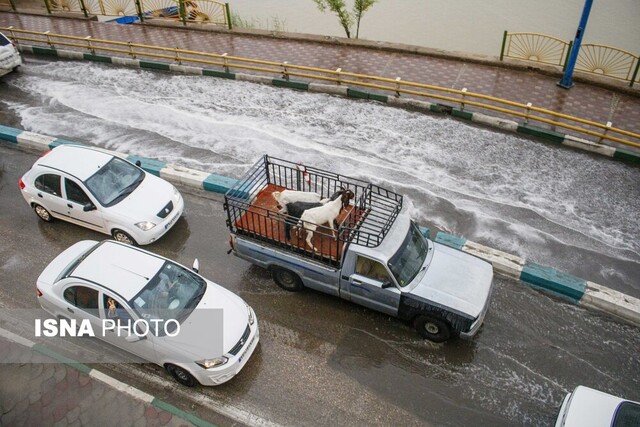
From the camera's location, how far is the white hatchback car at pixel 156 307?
7340mm

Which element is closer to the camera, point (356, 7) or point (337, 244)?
point (337, 244)

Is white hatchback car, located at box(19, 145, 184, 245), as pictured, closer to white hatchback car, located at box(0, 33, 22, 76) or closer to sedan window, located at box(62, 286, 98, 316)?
sedan window, located at box(62, 286, 98, 316)

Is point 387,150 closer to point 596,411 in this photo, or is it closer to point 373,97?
point 373,97

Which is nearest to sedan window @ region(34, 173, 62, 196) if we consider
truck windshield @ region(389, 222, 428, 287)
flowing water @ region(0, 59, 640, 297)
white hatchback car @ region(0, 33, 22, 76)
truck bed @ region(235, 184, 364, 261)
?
flowing water @ region(0, 59, 640, 297)

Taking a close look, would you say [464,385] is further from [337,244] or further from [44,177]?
[44,177]

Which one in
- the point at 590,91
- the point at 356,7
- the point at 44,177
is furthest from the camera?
the point at 356,7

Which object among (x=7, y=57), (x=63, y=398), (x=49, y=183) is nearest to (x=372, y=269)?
(x=63, y=398)

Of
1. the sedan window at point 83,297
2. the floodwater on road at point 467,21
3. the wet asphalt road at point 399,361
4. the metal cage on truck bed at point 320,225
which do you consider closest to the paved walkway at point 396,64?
the floodwater on road at point 467,21

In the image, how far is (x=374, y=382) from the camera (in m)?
7.80

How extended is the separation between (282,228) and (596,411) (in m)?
5.29

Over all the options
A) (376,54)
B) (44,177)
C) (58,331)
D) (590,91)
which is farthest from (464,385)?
(376,54)

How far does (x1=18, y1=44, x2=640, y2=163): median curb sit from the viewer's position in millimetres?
13203

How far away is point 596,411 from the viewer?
6422 mm

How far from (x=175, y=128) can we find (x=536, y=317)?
10463 millimetres
